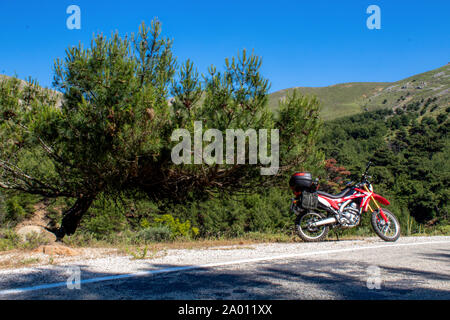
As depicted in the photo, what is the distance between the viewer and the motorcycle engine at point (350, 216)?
7.69 m

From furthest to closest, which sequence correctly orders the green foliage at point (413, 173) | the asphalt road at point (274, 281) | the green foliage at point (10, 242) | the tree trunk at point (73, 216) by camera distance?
the green foliage at point (413, 173) < the tree trunk at point (73, 216) < the green foliage at point (10, 242) < the asphalt road at point (274, 281)

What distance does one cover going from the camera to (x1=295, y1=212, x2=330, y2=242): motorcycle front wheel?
771cm

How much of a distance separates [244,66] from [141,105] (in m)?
2.93

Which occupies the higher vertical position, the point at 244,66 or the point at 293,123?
the point at 244,66

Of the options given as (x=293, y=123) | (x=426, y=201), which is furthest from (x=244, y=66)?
(x=426, y=201)

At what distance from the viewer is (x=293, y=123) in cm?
1018

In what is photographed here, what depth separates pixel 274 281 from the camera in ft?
12.5

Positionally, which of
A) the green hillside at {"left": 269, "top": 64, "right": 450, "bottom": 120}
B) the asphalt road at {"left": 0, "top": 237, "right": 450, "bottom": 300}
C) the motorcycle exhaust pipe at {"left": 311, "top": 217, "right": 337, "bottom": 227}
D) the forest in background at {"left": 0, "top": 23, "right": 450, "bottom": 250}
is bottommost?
the asphalt road at {"left": 0, "top": 237, "right": 450, "bottom": 300}

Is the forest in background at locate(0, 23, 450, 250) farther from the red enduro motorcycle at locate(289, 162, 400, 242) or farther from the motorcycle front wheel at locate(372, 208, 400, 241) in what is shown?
the motorcycle front wheel at locate(372, 208, 400, 241)

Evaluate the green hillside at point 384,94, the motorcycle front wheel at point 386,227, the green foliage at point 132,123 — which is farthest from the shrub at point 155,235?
the green hillside at point 384,94

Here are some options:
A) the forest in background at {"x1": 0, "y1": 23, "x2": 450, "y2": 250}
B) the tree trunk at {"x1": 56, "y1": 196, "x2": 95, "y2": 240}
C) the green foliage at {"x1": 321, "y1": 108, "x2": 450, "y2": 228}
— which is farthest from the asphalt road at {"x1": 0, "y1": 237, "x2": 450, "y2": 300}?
the green foliage at {"x1": 321, "y1": 108, "x2": 450, "y2": 228}

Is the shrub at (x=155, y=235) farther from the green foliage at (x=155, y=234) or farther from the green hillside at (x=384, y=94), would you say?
the green hillside at (x=384, y=94)

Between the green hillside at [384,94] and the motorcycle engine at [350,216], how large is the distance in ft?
343
